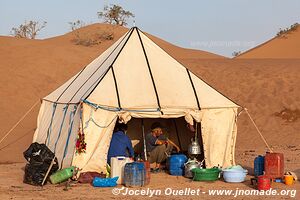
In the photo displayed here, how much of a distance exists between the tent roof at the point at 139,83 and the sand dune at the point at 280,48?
36683mm

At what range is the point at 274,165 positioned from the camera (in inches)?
429

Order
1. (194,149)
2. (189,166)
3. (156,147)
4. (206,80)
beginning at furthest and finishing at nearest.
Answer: (206,80), (156,147), (194,149), (189,166)

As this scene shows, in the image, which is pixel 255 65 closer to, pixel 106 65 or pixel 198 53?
pixel 198 53

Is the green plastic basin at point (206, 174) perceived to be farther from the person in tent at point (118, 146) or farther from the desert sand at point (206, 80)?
the person in tent at point (118, 146)

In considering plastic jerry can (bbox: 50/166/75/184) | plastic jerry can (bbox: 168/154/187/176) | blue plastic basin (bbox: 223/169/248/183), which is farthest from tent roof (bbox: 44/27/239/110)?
blue plastic basin (bbox: 223/169/248/183)

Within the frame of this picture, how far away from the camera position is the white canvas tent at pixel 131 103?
11.5 m

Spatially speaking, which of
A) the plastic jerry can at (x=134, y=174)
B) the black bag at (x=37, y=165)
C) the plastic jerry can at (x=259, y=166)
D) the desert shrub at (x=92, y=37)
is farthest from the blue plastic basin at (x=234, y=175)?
the desert shrub at (x=92, y=37)

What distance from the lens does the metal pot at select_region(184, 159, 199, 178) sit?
11.8 meters

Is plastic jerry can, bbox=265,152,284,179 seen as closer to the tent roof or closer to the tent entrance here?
the tent roof

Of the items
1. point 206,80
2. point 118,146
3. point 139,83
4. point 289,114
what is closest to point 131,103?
point 139,83

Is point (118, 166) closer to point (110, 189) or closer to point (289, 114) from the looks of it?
point (110, 189)

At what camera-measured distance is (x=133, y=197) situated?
9633 mm

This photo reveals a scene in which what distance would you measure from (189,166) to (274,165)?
1.75m

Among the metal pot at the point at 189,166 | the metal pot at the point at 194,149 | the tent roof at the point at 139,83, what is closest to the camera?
the metal pot at the point at 189,166
